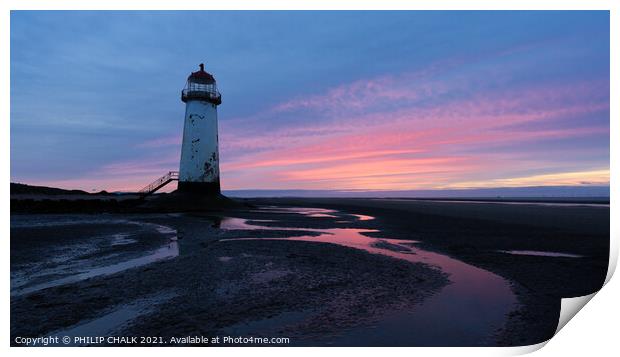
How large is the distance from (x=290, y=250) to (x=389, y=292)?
14.5ft

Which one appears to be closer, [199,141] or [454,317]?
[454,317]

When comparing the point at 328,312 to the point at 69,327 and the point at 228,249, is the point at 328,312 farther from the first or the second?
the point at 228,249

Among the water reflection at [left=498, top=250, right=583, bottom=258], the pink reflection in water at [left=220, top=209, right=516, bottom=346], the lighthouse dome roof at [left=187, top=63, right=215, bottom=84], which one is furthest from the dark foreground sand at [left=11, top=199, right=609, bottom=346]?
the lighthouse dome roof at [left=187, top=63, right=215, bottom=84]

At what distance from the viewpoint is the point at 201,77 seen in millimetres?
27906

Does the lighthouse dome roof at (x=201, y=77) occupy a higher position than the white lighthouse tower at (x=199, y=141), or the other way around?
the lighthouse dome roof at (x=201, y=77)

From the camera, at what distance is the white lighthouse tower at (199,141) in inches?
1054

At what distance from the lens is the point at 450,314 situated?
5.13 meters

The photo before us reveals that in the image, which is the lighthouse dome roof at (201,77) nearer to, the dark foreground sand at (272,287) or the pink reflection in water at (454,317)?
the dark foreground sand at (272,287)

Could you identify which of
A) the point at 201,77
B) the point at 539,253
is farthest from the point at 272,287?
the point at 201,77

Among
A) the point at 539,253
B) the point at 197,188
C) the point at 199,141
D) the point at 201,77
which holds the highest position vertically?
the point at 201,77

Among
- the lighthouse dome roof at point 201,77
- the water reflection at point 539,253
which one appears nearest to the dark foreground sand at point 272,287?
the water reflection at point 539,253

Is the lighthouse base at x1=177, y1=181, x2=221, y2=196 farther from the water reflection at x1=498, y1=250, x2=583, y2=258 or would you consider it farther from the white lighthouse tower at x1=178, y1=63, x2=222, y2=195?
the water reflection at x1=498, y1=250, x2=583, y2=258

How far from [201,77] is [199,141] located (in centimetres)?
555

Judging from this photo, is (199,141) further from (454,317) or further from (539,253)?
(454,317)
